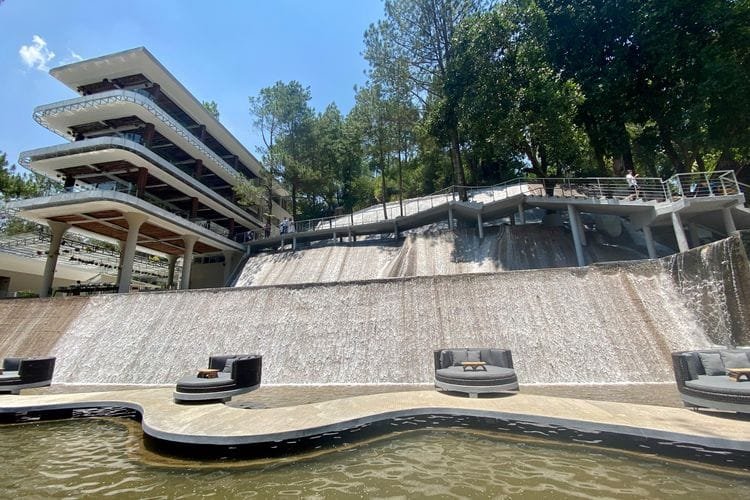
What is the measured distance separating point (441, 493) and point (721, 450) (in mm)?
3384

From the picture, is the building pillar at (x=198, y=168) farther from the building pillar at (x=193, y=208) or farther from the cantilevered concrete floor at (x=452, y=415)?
the cantilevered concrete floor at (x=452, y=415)

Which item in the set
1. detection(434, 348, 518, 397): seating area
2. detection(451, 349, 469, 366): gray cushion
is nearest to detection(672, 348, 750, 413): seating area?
detection(434, 348, 518, 397): seating area

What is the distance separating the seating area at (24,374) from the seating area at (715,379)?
14442mm

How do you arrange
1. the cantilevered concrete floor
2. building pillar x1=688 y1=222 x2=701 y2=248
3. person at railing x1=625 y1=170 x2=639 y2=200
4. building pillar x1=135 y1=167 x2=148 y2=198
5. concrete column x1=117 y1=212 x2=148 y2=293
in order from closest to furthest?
1. the cantilevered concrete floor
2. person at railing x1=625 y1=170 x2=639 y2=200
3. building pillar x1=688 y1=222 x2=701 y2=248
4. concrete column x1=117 y1=212 x2=148 y2=293
5. building pillar x1=135 y1=167 x2=148 y2=198

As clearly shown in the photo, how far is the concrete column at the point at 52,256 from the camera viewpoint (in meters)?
22.7

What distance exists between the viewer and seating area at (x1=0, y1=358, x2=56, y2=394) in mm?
8703

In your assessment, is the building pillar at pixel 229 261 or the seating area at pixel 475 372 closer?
the seating area at pixel 475 372

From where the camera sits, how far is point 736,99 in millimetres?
17203

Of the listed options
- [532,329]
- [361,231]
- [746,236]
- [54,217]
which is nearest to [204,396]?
[532,329]

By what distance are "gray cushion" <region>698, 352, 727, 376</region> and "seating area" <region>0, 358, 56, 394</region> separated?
15101 mm

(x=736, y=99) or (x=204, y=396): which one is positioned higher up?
(x=736, y=99)

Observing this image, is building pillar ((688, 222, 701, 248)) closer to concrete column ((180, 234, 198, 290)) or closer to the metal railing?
the metal railing

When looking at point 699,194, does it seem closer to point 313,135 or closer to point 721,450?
point 721,450

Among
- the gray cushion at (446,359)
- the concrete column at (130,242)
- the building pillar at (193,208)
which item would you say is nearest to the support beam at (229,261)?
the building pillar at (193,208)
